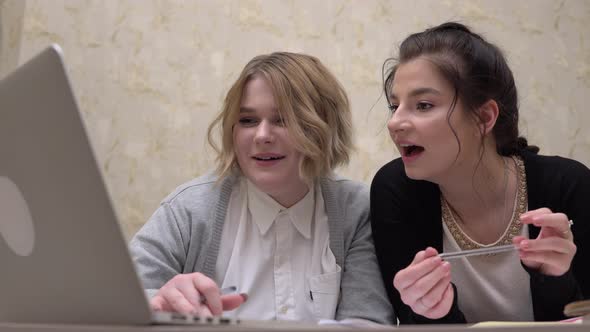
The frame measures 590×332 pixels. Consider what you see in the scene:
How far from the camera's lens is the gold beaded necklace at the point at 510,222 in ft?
4.02

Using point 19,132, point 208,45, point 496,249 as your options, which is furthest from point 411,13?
point 19,132

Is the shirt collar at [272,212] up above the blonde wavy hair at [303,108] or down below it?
below

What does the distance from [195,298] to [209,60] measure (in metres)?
1.77

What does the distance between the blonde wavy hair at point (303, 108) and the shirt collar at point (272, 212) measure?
0.08 metres

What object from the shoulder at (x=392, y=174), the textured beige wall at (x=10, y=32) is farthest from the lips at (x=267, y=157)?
the textured beige wall at (x=10, y=32)

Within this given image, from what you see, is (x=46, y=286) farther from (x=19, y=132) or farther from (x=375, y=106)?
(x=375, y=106)

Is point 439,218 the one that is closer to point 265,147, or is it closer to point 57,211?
point 265,147

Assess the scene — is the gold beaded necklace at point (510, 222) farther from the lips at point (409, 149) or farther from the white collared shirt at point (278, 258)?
the white collared shirt at point (278, 258)

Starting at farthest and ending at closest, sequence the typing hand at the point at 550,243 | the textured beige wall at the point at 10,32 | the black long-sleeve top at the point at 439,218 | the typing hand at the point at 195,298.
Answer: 1. the textured beige wall at the point at 10,32
2. the black long-sleeve top at the point at 439,218
3. the typing hand at the point at 550,243
4. the typing hand at the point at 195,298

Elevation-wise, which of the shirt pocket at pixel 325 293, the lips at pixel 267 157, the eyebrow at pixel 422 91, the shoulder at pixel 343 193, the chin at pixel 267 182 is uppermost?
the eyebrow at pixel 422 91

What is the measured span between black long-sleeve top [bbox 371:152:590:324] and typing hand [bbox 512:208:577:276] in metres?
0.10

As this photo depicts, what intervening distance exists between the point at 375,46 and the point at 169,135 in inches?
38.5

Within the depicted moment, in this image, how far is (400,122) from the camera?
3.93 ft

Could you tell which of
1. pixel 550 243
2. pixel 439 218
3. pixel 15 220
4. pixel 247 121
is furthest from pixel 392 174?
pixel 15 220
